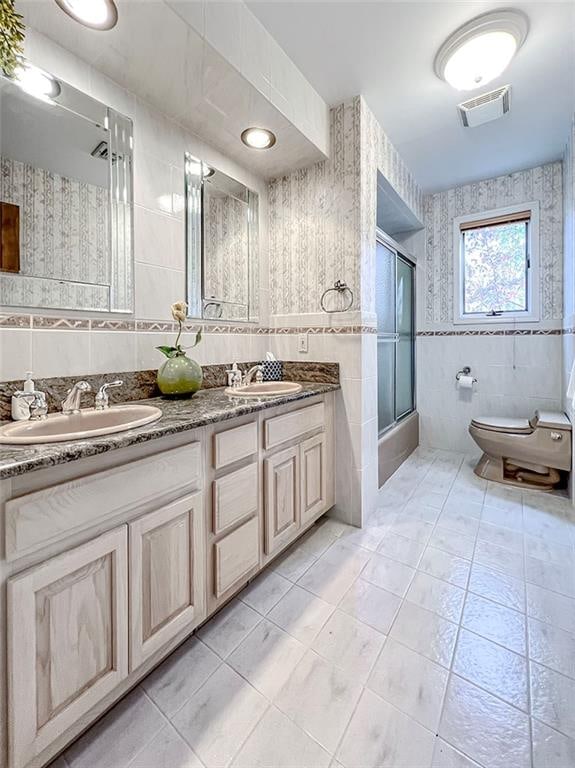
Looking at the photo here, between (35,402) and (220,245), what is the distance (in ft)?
4.10

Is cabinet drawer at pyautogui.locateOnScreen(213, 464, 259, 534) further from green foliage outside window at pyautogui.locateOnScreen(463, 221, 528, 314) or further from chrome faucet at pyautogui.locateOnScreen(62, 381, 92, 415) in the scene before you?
green foliage outside window at pyautogui.locateOnScreen(463, 221, 528, 314)

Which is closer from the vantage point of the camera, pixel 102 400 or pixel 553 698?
pixel 553 698

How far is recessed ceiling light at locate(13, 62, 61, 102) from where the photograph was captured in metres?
1.15

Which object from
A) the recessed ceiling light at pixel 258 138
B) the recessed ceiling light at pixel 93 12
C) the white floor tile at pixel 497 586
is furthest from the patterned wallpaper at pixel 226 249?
the white floor tile at pixel 497 586

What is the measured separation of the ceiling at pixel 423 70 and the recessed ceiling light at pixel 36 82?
848 mm

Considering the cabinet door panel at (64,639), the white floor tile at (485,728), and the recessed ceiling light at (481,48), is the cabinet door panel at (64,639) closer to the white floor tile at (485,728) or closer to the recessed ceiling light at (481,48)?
the white floor tile at (485,728)

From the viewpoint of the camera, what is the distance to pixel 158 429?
95 cm

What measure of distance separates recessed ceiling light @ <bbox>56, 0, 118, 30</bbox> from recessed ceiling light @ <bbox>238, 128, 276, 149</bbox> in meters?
0.70

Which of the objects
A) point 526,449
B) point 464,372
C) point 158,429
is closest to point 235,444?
point 158,429

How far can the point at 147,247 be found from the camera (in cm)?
152

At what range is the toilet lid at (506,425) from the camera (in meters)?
2.46

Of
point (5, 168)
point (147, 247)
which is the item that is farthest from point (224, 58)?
point (5, 168)

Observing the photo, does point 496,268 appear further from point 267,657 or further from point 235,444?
point 267,657

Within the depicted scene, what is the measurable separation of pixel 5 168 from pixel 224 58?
89cm
